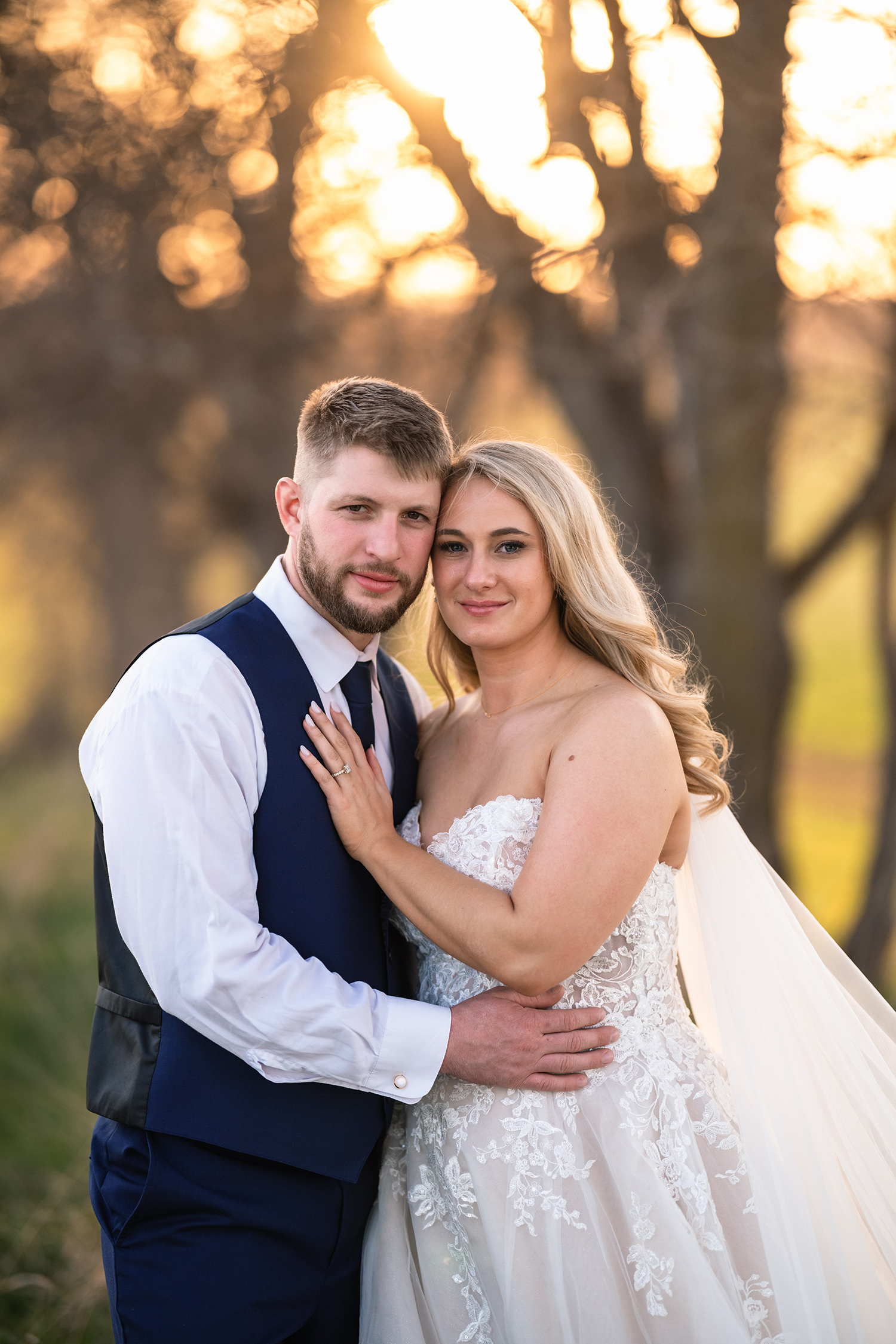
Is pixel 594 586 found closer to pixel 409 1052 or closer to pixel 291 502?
pixel 291 502

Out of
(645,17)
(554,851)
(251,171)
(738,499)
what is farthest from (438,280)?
(554,851)

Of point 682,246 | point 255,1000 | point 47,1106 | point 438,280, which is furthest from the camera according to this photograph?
point 47,1106

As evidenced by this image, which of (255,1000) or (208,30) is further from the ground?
(208,30)

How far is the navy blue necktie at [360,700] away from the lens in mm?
2434

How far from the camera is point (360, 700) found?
2.46 m

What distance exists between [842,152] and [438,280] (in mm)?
1352

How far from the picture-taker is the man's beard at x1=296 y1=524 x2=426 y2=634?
2.37 m

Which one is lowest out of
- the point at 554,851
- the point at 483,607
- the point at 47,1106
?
the point at 47,1106

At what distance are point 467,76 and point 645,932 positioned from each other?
90.6 inches

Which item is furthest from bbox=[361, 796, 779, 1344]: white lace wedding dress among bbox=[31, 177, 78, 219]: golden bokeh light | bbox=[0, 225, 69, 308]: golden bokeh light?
bbox=[0, 225, 69, 308]: golden bokeh light

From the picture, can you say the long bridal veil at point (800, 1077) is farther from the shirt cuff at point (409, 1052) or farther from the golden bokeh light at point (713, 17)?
the golden bokeh light at point (713, 17)

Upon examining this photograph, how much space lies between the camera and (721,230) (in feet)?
10.6

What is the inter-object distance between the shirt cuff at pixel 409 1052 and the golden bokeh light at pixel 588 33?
8.14 feet

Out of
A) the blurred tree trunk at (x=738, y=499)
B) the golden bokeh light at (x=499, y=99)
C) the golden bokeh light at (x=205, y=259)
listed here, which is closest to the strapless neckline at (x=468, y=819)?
the blurred tree trunk at (x=738, y=499)
